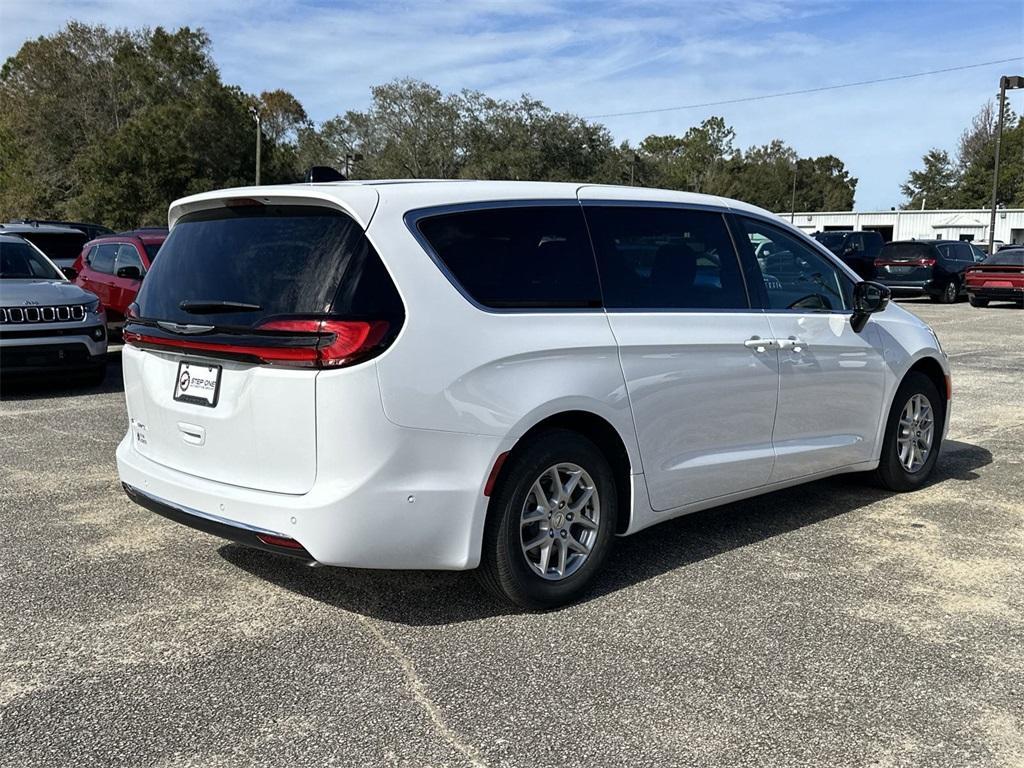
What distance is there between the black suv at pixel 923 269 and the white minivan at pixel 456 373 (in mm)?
21361

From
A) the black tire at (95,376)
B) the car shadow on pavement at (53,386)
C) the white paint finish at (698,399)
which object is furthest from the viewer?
the black tire at (95,376)

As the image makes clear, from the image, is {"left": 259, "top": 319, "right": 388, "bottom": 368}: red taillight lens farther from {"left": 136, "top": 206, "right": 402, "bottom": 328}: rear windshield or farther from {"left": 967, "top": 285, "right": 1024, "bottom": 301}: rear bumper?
{"left": 967, "top": 285, "right": 1024, "bottom": 301}: rear bumper

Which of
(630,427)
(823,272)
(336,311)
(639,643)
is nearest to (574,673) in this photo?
(639,643)

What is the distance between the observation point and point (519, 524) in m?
3.79

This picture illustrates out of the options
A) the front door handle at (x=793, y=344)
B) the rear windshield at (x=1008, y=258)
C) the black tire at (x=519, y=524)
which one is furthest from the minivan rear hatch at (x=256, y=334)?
the rear windshield at (x=1008, y=258)

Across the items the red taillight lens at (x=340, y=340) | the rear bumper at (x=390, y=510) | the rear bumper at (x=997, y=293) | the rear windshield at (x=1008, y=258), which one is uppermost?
the rear windshield at (x=1008, y=258)

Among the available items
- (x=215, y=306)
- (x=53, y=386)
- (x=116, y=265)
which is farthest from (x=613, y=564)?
(x=116, y=265)

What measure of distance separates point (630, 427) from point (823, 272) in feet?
6.33

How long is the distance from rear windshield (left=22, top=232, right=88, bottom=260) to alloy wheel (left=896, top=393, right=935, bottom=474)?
13.4 metres

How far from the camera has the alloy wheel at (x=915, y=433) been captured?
230 inches

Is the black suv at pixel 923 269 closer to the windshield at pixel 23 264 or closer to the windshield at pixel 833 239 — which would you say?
the windshield at pixel 833 239

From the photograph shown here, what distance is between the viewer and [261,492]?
11.7 ft

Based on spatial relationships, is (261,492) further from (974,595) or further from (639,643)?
(974,595)

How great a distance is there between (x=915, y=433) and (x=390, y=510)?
384 cm
